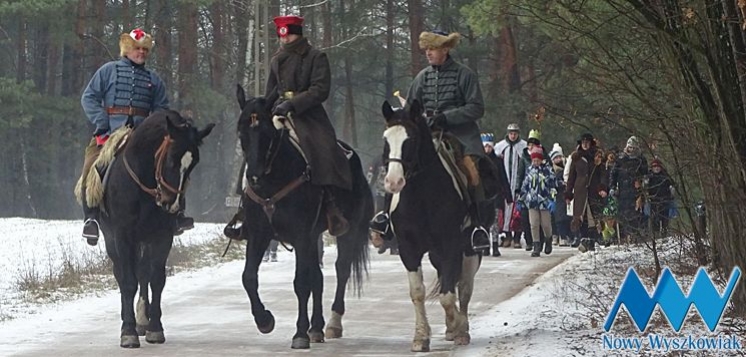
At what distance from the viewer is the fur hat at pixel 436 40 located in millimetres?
13664

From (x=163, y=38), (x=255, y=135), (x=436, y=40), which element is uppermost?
(x=163, y=38)

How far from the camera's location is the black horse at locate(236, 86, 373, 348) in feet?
41.9

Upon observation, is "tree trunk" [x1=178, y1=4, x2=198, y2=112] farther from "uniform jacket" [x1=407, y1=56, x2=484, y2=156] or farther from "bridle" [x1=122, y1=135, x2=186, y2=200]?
"bridle" [x1=122, y1=135, x2=186, y2=200]

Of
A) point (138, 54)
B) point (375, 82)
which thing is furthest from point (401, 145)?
point (375, 82)

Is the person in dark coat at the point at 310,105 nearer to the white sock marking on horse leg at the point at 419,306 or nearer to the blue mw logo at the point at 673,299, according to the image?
the white sock marking on horse leg at the point at 419,306

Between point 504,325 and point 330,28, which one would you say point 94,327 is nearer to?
point 504,325

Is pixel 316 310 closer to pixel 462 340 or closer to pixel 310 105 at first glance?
pixel 462 340

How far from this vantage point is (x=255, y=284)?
42.1ft

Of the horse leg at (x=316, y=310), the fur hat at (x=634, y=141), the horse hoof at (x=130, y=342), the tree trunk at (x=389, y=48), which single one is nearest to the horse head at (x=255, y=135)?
the horse leg at (x=316, y=310)

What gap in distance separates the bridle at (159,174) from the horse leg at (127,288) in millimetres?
534

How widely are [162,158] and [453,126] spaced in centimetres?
264

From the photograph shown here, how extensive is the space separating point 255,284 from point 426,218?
5.17ft

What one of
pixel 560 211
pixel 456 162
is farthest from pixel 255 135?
pixel 560 211

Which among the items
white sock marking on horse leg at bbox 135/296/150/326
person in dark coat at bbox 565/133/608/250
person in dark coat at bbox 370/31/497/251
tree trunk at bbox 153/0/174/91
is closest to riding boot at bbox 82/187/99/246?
white sock marking on horse leg at bbox 135/296/150/326
